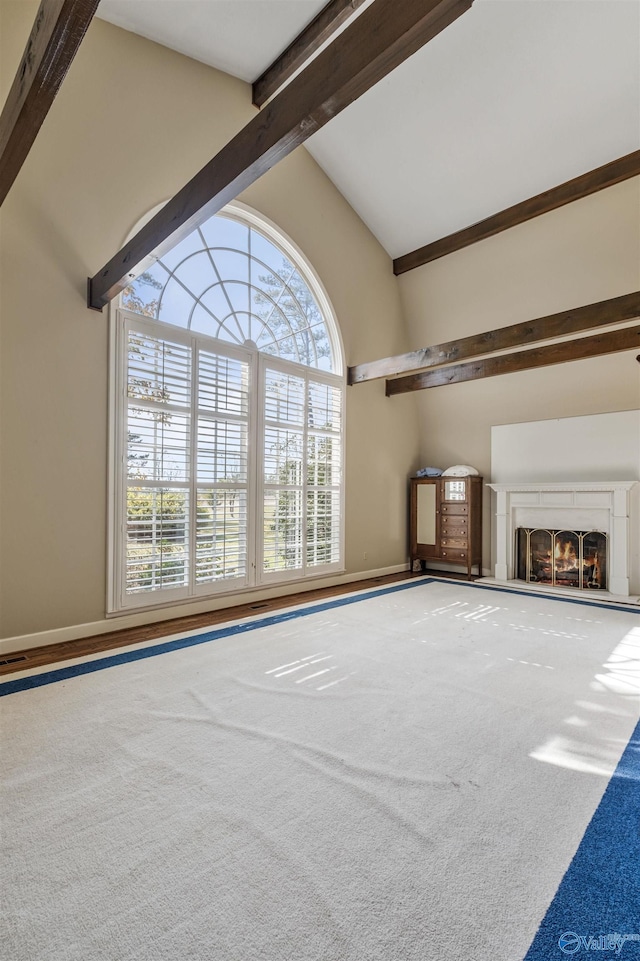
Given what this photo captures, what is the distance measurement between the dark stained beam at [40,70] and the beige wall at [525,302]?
4.62 m

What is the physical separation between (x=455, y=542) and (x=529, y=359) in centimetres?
250

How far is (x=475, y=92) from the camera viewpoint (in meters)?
4.07

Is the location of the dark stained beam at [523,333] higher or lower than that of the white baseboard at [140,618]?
higher

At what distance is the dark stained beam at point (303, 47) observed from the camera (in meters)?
3.67

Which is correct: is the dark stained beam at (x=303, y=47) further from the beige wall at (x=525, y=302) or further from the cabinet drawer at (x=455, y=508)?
the cabinet drawer at (x=455, y=508)

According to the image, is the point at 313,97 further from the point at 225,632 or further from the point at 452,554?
the point at 452,554

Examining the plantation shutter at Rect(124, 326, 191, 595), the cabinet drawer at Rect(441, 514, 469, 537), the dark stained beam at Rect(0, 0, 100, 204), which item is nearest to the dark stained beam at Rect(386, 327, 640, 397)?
the cabinet drawer at Rect(441, 514, 469, 537)

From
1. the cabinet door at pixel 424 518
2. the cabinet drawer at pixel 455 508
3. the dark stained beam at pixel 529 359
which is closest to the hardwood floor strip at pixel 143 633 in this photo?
the cabinet door at pixel 424 518

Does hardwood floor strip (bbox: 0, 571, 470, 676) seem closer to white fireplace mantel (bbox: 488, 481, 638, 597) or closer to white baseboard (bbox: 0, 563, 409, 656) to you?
A: white baseboard (bbox: 0, 563, 409, 656)

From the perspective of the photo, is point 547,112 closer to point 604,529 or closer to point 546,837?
point 604,529

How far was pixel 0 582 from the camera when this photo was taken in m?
3.05

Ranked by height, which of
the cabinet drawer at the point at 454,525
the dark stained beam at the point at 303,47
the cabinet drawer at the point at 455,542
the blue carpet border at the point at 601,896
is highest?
the dark stained beam at the point at 303,47

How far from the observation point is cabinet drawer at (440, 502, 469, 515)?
612 centimetres

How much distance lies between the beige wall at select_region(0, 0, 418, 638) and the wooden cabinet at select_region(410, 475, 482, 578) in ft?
14.1
